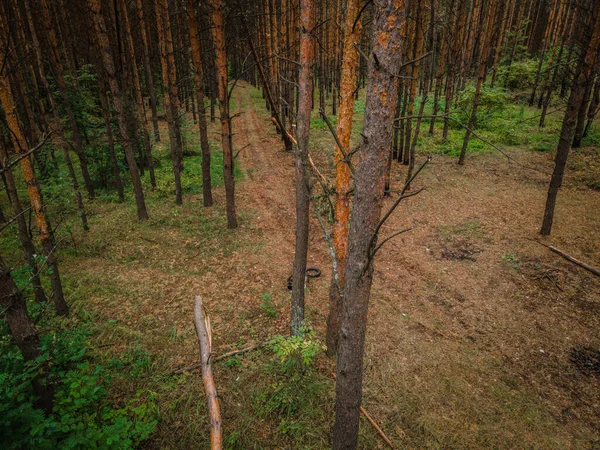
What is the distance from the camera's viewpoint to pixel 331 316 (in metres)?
6.50

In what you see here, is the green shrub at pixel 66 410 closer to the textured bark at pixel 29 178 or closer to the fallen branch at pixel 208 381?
the textured bark at pixel 29 178

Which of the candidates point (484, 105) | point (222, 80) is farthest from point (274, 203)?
point (484, 105)

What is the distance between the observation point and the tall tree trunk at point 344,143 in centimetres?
506

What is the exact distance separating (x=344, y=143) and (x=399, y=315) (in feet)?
15.7

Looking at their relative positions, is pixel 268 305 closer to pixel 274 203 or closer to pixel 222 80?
pixel 274 203

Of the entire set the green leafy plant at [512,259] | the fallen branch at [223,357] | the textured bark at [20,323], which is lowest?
the fallen branch at [223,357]

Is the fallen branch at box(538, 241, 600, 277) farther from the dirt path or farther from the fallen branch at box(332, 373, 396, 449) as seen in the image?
the fallen branch at box(332, 373, 396, 449)

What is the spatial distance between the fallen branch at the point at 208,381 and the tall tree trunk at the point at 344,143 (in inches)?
95.3

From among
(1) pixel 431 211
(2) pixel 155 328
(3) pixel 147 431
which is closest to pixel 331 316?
(3) pixel 147 431

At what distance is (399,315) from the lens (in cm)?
812

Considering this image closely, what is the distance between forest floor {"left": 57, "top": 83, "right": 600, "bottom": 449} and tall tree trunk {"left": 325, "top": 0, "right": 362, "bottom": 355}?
1821 millimetres

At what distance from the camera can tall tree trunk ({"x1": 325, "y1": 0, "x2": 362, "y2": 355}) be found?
16.6 ft

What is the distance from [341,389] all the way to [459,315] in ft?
18.7

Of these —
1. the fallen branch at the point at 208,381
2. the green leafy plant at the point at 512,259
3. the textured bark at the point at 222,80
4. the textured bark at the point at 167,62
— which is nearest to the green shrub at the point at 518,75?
the green leafy plant at the point at 512,259
